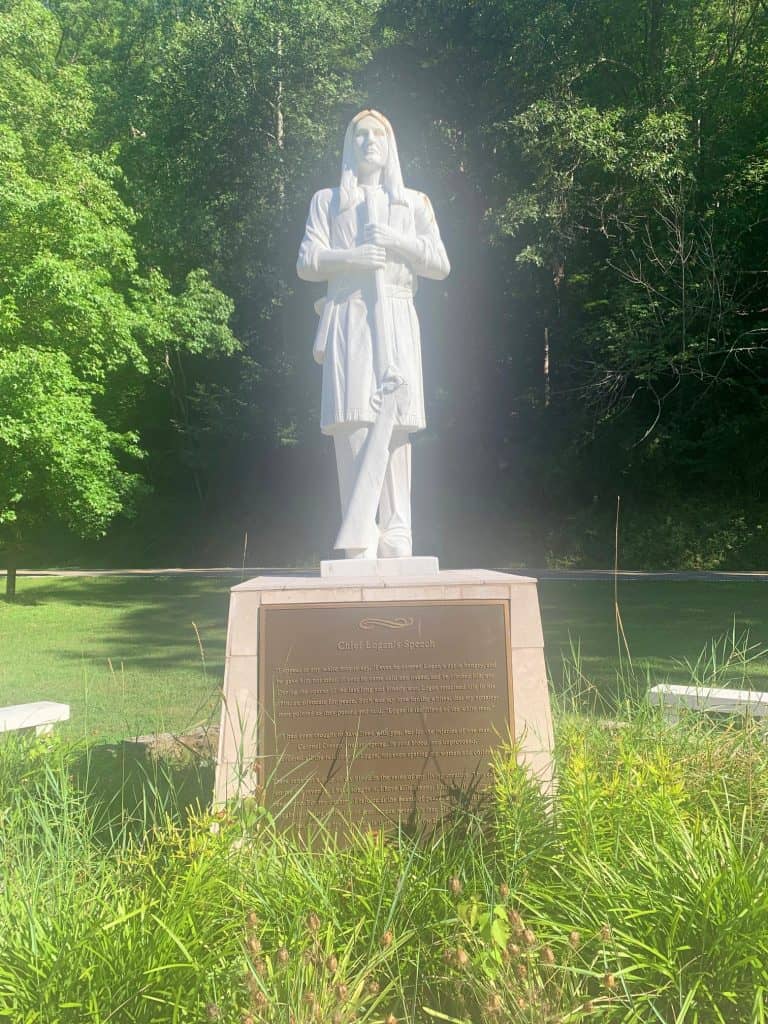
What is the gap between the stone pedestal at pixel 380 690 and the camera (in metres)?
3.49

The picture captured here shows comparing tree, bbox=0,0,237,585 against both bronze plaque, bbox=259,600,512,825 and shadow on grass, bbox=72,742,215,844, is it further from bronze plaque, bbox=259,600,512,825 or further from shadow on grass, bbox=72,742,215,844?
bronze plaque, bbox=259,600,512,825

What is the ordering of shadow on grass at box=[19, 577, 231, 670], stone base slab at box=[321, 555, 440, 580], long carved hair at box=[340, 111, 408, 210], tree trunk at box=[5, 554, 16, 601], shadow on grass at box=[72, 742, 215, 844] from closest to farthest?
shadow on grass at box=[72, 742, 215, 844] < stone base slab at box=[321, 555, 440, 580] < long carved hair at box=[340, 111, 408, 210] < shadow on grass at box=[19, 577, 231, 670] < tree trunk at box=[5, 554, 16, 601]

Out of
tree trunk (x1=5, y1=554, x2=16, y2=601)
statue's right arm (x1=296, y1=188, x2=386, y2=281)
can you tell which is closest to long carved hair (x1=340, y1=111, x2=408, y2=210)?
statue's right arm (x1=296, y1=188, x2=386, y2=281)

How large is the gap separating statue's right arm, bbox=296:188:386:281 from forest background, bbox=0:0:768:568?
8.67 meters

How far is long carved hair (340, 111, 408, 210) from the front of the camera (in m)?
5.29

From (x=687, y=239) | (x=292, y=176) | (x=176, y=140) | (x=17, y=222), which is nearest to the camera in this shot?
(x=17, y=222)

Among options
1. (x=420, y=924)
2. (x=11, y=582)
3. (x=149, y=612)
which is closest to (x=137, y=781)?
(x=420, y=924)

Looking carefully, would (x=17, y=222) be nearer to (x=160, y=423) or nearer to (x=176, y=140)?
(x=176, y=140)

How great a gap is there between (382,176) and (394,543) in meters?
2.23

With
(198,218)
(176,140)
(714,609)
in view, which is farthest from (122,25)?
(714,609)

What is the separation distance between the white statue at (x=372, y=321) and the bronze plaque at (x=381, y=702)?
1.23 m

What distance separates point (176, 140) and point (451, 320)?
8921mm

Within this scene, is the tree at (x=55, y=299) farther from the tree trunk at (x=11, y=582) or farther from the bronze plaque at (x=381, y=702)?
the bronze plaque at (x=381, y=702)

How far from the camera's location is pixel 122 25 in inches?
993
